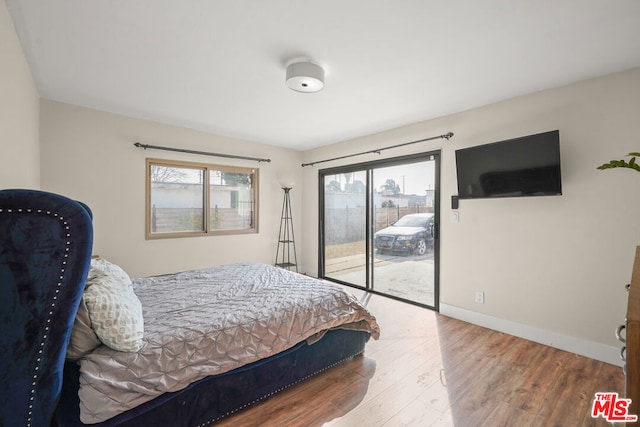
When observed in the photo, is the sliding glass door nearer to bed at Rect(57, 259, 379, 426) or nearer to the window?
the window

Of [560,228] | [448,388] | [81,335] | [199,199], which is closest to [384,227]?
[560,228]

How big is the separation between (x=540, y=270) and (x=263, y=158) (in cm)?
416

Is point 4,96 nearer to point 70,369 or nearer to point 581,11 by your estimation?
point 70,369

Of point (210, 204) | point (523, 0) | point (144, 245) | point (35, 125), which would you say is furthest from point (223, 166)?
point (523, 0)

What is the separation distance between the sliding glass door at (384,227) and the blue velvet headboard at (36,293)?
352cm

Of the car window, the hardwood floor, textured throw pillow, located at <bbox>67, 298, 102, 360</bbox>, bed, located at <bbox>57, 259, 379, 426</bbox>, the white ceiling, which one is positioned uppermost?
the white ceiling

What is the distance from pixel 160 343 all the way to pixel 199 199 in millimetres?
3019

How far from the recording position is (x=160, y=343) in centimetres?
157

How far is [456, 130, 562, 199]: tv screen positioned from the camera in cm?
253

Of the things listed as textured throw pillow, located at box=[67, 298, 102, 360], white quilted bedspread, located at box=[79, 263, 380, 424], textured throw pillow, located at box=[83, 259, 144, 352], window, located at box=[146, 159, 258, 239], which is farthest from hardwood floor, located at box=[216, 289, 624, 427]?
window, located at box=[146, 159, 258, 239]

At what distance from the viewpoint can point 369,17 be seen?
69.1 inches

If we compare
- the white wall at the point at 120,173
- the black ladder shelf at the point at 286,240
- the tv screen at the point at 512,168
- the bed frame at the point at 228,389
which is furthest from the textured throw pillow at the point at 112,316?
the black ladder shelf at the point at 286,240

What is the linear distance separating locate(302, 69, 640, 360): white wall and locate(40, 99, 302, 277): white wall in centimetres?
337

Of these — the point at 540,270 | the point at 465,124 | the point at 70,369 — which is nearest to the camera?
the point at 70,369
